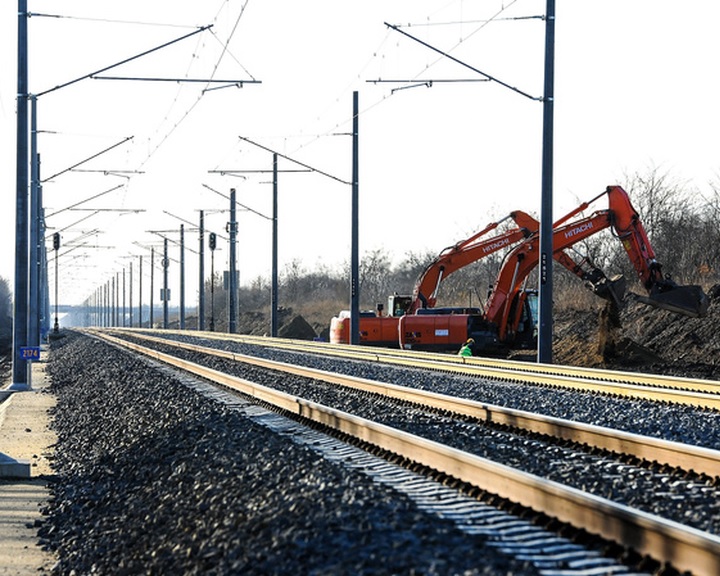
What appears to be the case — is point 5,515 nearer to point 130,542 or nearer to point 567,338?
point 130,542

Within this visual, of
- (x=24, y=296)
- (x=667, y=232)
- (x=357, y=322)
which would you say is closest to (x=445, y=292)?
(x=667, y=232)

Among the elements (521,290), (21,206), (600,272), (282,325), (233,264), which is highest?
(233,264)

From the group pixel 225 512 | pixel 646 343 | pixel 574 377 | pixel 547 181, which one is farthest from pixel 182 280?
pixel 225 512

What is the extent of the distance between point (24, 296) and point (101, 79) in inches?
207

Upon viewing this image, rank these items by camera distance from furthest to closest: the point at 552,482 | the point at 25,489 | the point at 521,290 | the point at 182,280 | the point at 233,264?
the point at 182,280 → the point at 233,264 → the point at 521,290 → the point at 25,489 → the point at 552,482

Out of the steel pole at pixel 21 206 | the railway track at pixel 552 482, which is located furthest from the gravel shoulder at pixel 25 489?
the railway track at pixel 552 482

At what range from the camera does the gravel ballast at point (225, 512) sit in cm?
616

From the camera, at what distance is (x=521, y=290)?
104 ft

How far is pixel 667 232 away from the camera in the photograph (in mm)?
50531

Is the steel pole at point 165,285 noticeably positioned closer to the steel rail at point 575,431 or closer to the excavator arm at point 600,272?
the excavator arm at point 600,272

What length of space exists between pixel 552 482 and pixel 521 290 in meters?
24.4

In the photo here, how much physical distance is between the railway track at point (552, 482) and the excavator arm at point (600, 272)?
9.69 metres

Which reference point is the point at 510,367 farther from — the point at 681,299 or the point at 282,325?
the point at 282,325

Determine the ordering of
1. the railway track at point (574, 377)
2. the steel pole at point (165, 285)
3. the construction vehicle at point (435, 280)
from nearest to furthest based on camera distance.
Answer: the railway track at point (574, 377), the construction vehicle at point (435, 280), the steel pole at point (165, 285)
